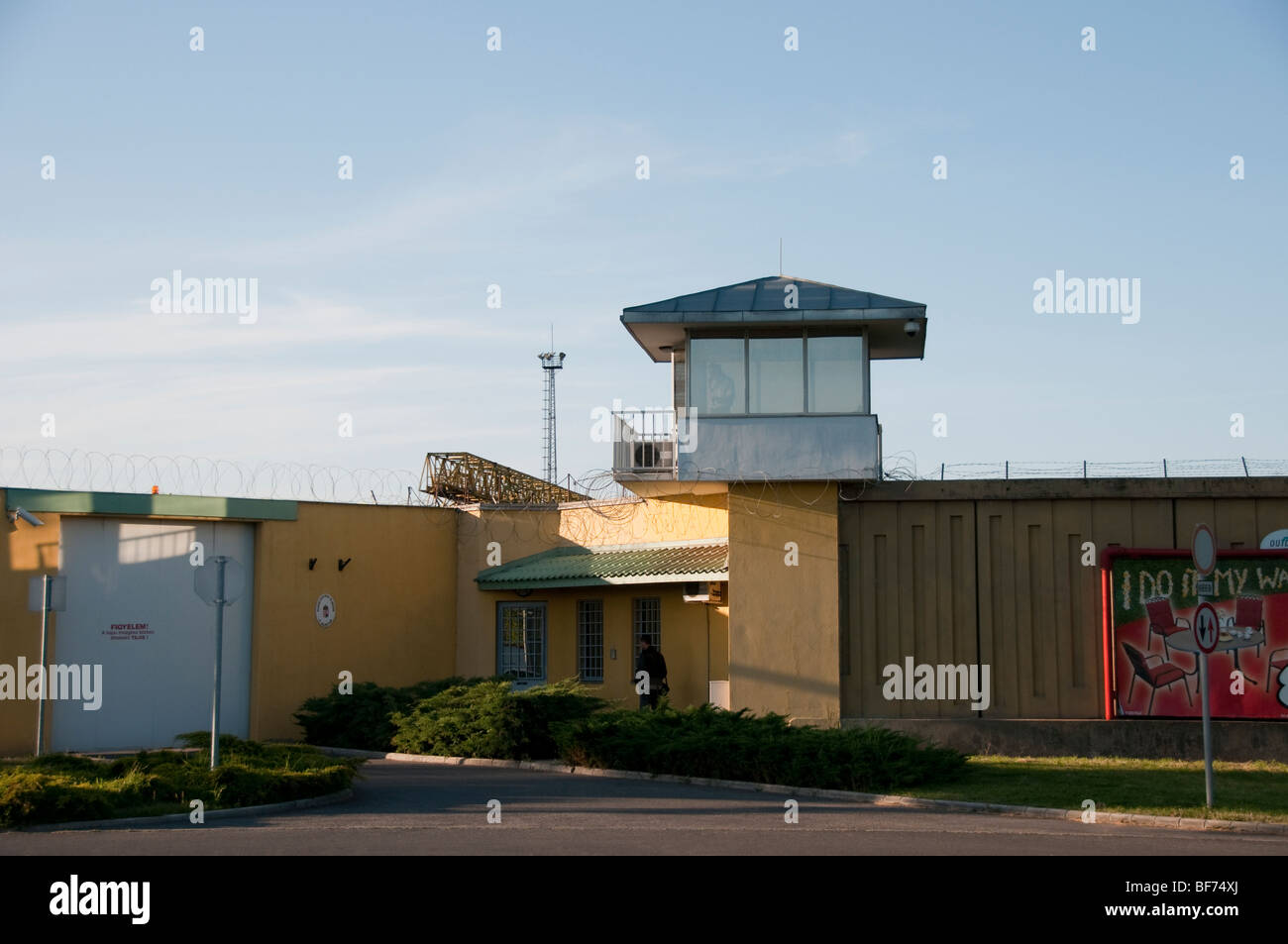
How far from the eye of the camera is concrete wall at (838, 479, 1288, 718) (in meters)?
20.3

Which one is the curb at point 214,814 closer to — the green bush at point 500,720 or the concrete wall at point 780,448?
the green bush at point 500,720

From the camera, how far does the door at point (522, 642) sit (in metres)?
25.4

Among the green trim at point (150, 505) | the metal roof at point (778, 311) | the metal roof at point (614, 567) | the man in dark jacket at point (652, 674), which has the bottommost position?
the man in dark jacket at point (652, 674)

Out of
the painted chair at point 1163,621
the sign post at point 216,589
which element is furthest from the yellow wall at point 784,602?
the sign post at point 216,589

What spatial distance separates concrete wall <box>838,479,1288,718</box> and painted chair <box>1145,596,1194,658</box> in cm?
78

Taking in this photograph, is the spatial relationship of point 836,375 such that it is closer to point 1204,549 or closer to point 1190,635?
point 1190,635

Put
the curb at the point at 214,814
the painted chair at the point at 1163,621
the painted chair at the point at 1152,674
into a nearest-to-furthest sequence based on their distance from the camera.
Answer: the curb at the point at 214,814, the painted chair at the point at 1152,674, the painted chair at the point at 1163,621

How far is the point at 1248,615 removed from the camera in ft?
64.6

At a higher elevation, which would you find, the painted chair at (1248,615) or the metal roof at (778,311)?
the metal roof at (778,311)

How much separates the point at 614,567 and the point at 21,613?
950 cm

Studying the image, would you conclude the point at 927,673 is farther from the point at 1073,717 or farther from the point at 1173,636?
the point at 1173,636

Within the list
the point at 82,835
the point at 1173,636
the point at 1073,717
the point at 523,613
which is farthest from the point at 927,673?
the point at 82,835

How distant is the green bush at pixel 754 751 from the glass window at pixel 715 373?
15.9ft
